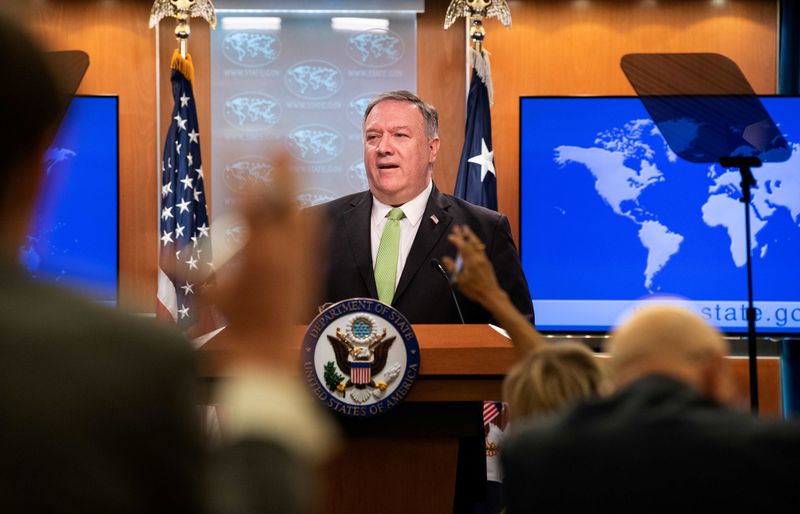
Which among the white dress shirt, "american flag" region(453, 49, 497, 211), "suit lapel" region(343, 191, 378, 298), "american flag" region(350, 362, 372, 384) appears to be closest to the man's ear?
the white dress shirt

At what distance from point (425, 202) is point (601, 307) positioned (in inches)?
122

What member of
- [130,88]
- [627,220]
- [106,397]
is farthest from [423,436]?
[130,88]

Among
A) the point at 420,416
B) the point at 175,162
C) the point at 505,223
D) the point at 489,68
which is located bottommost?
the point at 420,416

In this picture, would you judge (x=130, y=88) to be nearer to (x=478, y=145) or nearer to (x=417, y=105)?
(x=478, y=145)

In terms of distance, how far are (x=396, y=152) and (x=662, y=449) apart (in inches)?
122

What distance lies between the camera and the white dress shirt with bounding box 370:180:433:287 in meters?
4.11

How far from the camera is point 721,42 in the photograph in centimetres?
759

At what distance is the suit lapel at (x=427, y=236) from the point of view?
3824 millimetres

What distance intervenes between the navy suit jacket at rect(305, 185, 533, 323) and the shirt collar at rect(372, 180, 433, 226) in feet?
0.16

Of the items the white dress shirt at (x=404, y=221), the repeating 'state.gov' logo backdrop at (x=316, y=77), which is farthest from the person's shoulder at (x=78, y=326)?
the repeating 'state.gov' logo backdrop at (x=316, y=77)

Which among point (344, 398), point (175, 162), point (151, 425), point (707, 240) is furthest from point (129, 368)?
point (707, 240)

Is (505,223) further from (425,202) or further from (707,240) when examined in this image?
(707,240)

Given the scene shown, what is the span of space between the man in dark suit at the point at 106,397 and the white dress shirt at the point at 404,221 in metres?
3.19

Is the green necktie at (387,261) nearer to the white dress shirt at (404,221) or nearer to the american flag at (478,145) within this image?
the white dress shirt at (404,221)
